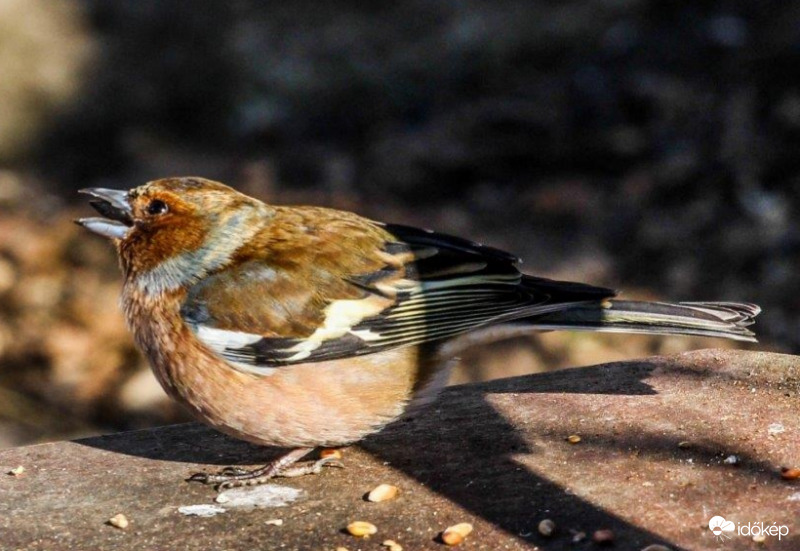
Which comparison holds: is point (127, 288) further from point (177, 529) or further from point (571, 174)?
point (571, 174)

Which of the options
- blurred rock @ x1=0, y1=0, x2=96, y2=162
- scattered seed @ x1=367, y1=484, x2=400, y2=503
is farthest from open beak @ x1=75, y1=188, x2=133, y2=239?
blurred rock @ x1=0, y1=0, x2=96, y2=162

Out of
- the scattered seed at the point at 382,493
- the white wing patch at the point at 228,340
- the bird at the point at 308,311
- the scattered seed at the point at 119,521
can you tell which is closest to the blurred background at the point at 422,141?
the bird at the point at 308,311

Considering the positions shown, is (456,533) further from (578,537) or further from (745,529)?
(745,529)

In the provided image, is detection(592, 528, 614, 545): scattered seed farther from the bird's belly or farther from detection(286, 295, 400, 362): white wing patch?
detection(286, 295, 400, 362): white wing patch

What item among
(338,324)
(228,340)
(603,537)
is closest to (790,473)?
(603,537)

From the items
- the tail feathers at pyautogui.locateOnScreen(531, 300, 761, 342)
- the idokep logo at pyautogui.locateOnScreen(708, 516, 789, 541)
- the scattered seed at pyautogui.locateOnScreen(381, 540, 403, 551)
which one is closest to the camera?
the idokep logo at pyautogui.locateOnScreen(708, 516, 789, 541)

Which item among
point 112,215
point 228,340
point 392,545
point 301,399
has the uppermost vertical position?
point 112,215

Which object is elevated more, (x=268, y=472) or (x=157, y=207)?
(x=157, y=207)
